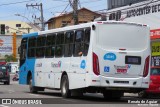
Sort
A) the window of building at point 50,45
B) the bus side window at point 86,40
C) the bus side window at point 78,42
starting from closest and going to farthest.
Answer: the bus side window at point 86,40 → the bus side window at point 78,42 → the window of building at point 50,45

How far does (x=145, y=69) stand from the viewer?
21.4m

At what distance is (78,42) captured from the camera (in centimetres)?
2223

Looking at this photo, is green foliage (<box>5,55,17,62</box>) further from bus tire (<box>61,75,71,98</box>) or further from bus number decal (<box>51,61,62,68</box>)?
bus tire (<box>61,75,71,98</box>)

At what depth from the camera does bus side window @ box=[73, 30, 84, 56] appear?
21984mm

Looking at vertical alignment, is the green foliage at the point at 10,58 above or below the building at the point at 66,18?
below

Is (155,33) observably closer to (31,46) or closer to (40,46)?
(31,46)

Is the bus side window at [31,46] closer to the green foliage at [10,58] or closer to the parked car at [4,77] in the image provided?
the parked car at [4,77]

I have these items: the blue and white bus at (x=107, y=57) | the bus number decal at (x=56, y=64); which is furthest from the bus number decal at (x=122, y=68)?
the bus number decal at (x=56, y=64)

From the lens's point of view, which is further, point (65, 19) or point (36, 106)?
point (65, 19)

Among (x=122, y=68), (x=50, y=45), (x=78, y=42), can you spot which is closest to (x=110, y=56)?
(x=122, y=68)

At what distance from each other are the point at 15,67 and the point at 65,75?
82.6 meters

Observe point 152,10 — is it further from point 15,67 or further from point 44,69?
point 15,67

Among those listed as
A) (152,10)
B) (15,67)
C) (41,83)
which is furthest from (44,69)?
(15,67)

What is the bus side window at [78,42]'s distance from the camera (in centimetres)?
2198
